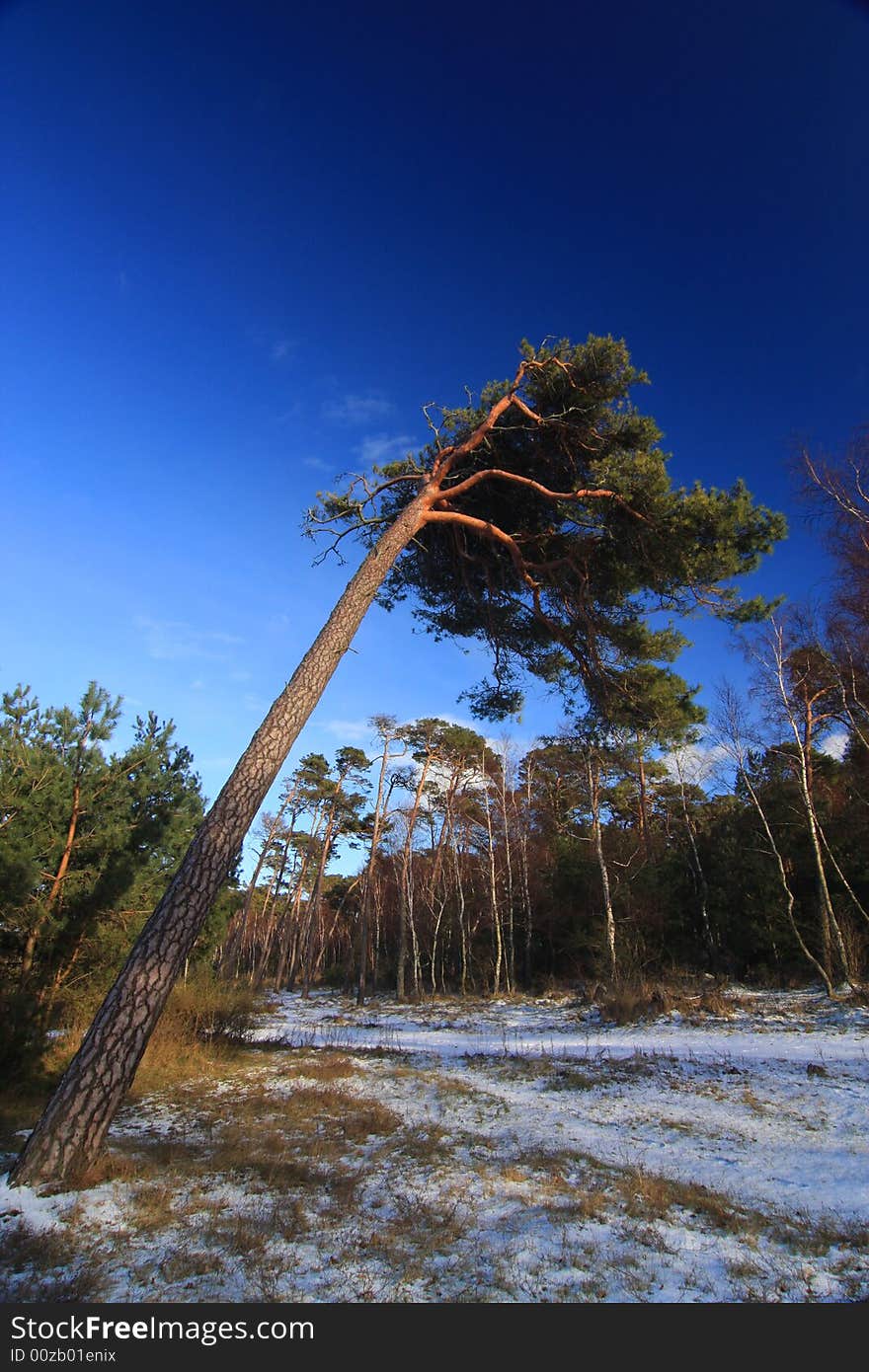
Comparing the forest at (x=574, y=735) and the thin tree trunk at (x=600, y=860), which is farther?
the thin tree trunk at (x=600, y=860)

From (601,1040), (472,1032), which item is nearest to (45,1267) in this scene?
(601,1040)

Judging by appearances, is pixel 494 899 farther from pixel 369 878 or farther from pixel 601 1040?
pixel 601 1040

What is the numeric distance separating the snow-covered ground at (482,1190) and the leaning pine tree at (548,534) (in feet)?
12.0

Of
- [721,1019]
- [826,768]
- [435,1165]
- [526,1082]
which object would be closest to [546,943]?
[826,768]

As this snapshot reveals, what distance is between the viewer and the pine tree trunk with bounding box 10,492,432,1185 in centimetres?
438

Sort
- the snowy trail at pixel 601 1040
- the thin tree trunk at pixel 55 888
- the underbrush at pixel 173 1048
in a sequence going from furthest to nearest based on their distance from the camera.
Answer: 1. the snowy trail at pixel 601 1040
2. the thin tree trunk at pixel 55 888
3. the underbrush at pixel 173 1048

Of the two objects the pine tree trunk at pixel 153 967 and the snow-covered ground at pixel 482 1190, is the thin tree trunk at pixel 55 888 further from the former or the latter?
the pine tree trunk at pixel 153 967

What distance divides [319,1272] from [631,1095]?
5561mm

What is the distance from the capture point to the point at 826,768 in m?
21.5

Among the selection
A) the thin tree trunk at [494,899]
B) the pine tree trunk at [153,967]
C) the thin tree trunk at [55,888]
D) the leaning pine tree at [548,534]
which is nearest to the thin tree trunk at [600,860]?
the thin tree trunk at [494,899]

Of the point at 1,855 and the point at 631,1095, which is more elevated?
the point at 1,855

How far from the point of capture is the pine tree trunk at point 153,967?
4.38 meters

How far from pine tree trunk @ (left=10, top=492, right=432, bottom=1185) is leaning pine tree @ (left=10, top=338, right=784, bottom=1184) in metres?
0.07
